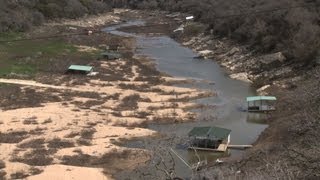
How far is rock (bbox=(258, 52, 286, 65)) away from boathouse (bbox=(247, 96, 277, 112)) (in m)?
13.5

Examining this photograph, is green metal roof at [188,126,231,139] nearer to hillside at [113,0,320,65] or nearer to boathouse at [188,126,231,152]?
boathouse at [188,126,231,152]

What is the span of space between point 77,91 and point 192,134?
16693mm

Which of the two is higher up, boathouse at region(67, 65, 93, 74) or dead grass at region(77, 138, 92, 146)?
boathouse at region(67, 65, 93, 74)

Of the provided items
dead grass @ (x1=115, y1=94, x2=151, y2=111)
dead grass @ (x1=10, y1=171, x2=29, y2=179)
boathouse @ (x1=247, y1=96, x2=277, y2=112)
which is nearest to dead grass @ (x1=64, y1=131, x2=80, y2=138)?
dead grass @ (x1=10, y1=171, x2=29, y2=179)

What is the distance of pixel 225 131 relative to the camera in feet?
108

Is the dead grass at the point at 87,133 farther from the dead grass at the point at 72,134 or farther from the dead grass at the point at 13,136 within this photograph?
the dead grass at the point at 13,136

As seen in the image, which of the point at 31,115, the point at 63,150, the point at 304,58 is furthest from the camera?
the point at 304,58

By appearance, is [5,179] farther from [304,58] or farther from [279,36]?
[279,36]

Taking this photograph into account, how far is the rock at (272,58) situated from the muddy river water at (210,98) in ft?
15.1

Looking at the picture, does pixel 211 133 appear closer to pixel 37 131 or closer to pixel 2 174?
pixel 37 131

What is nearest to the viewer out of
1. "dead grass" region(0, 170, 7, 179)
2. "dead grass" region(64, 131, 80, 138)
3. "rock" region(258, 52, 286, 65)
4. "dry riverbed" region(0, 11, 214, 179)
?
"dead grass" region(0, 170, 7, 179)

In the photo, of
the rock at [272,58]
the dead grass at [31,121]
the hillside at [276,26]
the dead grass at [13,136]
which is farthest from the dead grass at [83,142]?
the rock at [272,58]

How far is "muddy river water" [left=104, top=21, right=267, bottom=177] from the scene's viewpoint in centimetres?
3419

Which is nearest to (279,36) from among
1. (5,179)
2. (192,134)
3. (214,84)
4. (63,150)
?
(214,84)
